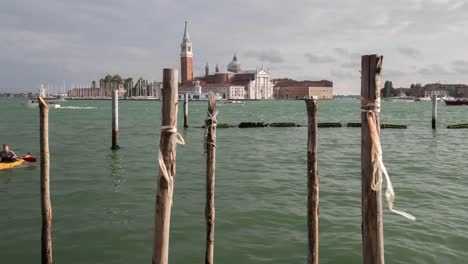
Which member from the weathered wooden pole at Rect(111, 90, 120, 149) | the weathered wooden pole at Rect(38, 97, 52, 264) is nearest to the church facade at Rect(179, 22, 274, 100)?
the weathered wooden pole at Rect(111, 90, 120, 149)

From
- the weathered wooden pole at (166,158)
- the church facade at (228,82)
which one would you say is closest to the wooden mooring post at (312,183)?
the weathered wooden pole at (166,158)

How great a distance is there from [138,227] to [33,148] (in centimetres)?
1248

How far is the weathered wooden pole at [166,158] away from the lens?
11.3ft

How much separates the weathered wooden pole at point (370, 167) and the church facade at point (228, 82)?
124m

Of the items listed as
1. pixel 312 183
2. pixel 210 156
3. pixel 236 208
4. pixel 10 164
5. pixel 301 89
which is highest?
pixel 301 89

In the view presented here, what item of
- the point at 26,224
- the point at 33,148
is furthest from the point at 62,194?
the point at 33,148

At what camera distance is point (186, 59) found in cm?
13238

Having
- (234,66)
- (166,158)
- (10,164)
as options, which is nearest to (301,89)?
(234,66)

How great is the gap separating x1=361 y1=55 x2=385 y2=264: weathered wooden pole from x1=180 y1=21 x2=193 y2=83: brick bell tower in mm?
129777

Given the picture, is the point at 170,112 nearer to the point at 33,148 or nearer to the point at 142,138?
the point at 33,148

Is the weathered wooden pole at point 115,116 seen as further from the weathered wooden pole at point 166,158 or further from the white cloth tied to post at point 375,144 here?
the white cloth tied to post at point 375,144

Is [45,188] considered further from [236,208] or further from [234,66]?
[234,66]

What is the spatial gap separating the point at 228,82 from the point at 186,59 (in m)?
14.7

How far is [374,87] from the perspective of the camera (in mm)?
3133
